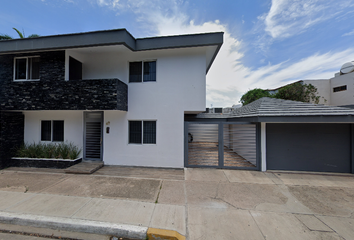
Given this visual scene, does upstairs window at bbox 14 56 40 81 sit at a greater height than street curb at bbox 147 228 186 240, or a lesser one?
greater

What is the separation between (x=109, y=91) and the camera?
20.2ft

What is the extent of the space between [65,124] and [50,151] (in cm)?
147

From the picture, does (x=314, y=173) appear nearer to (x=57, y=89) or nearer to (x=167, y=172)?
(x=167, y=172)

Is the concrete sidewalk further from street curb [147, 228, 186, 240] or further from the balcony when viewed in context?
the balcony

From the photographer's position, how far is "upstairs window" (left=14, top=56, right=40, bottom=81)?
276 inches

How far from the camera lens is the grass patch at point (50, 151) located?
6.89m

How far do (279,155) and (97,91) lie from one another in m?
8.74

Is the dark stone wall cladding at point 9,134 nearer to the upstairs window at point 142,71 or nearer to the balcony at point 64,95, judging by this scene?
the balcony at point 64,95

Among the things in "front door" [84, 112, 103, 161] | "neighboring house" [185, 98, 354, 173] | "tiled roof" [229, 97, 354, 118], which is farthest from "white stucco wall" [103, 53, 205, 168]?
"tiled roof" [229, 97, 354, 118]

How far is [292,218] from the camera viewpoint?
3393 millimetres

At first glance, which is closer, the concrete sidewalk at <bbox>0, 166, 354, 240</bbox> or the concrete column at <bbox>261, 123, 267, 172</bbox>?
the concrete sidewalk at <bbox>0, 166, 354, 240</bbox>

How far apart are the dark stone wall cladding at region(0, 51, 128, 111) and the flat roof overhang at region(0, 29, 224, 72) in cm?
43

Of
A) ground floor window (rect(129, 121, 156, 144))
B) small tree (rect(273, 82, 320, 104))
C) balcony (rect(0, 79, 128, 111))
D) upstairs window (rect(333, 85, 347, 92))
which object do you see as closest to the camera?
balcony (rect(0, 79, 128, 111))

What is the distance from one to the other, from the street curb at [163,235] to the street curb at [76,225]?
0.13m
